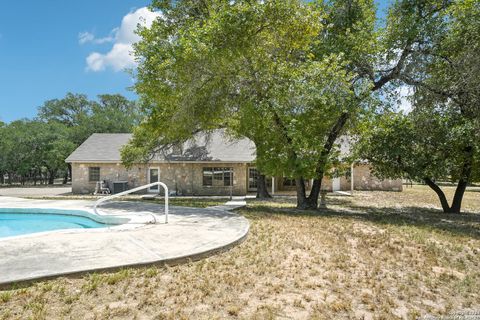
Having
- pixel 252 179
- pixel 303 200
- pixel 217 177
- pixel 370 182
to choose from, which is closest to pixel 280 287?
pixel 303 200

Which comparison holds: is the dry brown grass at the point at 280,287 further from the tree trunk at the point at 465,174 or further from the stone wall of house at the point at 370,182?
the stone wall of house at the point at 370,182

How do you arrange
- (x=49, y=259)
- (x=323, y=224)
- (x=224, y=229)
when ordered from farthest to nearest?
(x=323, y=224)
(x=224, y=229)
(x=49, y=259)

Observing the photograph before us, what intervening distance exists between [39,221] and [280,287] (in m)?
9.94

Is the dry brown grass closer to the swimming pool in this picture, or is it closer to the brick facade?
the swimming pool

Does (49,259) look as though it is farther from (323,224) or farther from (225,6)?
(225,6)

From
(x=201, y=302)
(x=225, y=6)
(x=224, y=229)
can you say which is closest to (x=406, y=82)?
(x=225, y=6)

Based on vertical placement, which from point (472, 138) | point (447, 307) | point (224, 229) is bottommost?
point (447, 307)

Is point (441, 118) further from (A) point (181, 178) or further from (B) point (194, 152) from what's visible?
(A) point (181, 178)

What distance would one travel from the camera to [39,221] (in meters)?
11.1

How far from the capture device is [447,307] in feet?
14.0

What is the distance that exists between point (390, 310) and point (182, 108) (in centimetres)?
1042

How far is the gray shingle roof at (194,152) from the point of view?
23.4 m

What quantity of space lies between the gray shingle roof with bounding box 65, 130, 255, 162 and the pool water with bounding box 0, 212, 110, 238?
1135 centimetres

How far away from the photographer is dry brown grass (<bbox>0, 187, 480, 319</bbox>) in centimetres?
383
